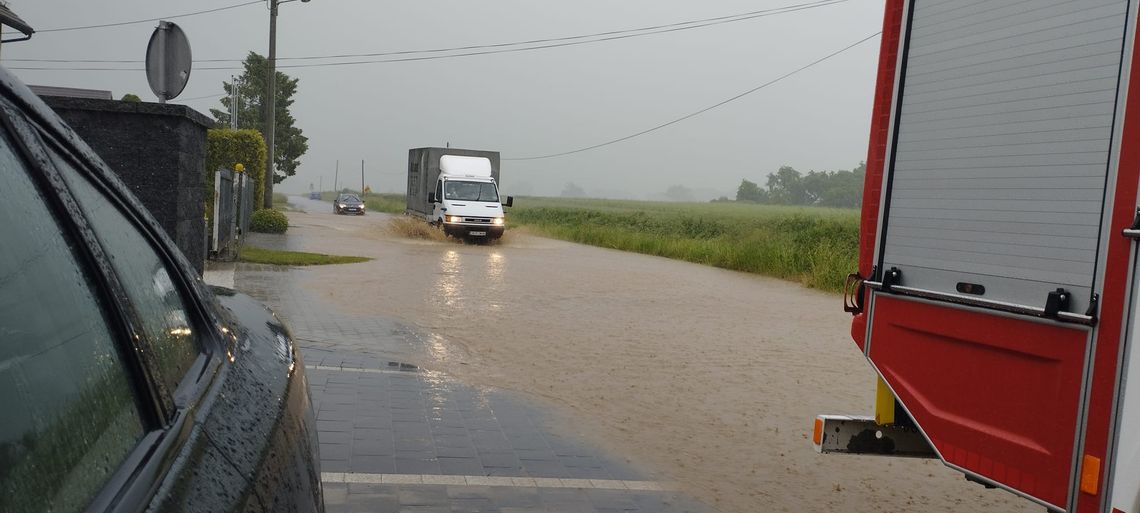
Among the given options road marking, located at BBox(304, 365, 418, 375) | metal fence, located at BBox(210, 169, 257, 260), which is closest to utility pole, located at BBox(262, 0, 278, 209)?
metal fence, located at BBox(210, 169, 257, 260)

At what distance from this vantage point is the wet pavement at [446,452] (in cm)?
520

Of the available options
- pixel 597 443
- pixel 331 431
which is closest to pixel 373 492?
pixel 331 431

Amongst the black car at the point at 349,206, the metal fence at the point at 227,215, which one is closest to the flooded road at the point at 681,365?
the metal fence at the point at 227,215

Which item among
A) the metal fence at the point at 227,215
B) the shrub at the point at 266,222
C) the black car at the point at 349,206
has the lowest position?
the black car at the point at 349,206

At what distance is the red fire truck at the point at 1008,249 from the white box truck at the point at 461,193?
24.6 meters

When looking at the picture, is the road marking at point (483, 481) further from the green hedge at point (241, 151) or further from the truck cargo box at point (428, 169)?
the truck cargo box at point (428, 169)

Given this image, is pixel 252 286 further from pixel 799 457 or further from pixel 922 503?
pixel 922 503

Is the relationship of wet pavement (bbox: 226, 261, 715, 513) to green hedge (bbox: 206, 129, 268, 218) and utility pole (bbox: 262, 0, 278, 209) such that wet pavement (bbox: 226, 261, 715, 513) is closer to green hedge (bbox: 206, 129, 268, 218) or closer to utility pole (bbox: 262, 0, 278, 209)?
green hedge (bbox: 206, 129, 268, 218)

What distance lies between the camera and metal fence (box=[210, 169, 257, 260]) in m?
15.9

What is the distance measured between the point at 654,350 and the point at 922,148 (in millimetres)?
6599

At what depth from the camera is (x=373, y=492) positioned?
5152mm

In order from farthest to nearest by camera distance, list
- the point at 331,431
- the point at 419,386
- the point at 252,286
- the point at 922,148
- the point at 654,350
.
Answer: the point at 252,286 < the point at 654,350 < the point at 419,386 < the point at 331,431 < the point at 922,148

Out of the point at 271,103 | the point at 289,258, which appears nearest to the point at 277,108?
the point at 271,103

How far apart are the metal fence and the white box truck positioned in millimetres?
9052
